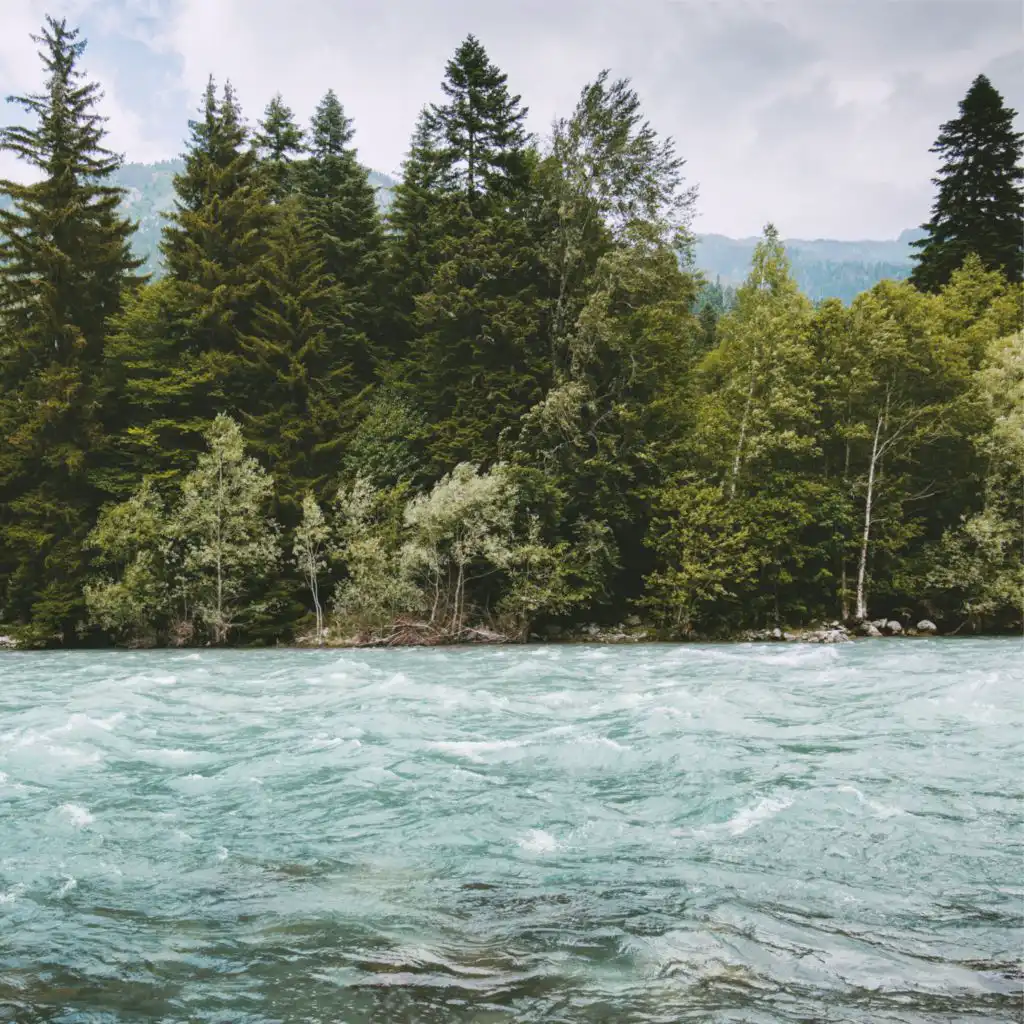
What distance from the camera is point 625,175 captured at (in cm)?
2897

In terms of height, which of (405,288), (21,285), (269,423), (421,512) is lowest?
(421,512)

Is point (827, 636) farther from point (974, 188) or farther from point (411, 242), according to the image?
point (974, 188)

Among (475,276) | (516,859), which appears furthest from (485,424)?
(516,859)

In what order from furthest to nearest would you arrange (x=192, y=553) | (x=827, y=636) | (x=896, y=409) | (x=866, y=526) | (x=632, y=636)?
1. (x=896, y=409)
2. (x=866, y=526)
3. (x=632, y=636)
4. (x=192, y=553)
5. (x=827, y=636)

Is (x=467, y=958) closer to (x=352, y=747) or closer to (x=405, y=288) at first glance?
(x=352, y=747)

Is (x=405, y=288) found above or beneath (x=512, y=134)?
beneath

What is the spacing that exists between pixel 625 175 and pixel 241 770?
25.8m

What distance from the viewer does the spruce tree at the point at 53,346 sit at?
87.8ft

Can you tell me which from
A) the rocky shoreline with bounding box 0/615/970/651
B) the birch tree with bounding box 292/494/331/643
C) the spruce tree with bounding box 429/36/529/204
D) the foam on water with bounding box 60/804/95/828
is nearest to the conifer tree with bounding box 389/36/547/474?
the spruce tree with bounding box 429/36/529/204

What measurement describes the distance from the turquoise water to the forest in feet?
43.6

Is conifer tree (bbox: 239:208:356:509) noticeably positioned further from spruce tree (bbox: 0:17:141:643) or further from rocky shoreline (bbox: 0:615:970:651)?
rocky shoreline (bbox: 0:615:970:651)

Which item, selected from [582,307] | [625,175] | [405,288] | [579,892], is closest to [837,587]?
[582,307]

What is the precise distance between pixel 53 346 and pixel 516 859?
93.2 ft

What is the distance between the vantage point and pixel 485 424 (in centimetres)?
2881
